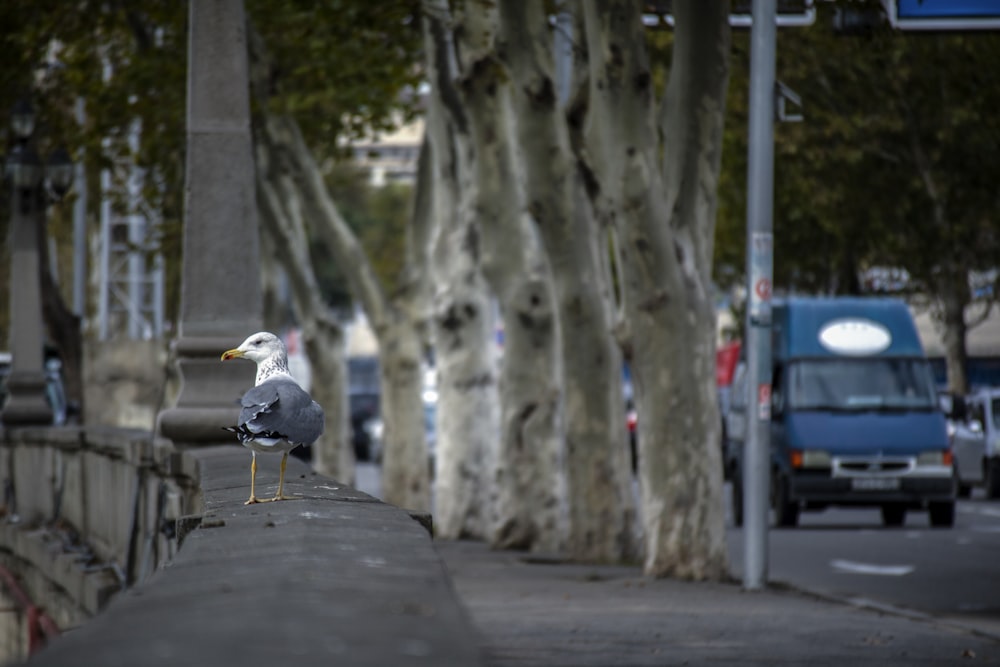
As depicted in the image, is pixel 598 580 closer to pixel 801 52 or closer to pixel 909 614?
pixel 909 614

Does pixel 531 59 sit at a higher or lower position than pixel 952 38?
lower

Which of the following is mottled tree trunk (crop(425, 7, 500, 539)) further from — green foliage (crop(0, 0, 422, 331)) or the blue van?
the blue van

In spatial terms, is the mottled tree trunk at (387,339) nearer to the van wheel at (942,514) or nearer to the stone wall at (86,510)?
the van wheel at (942,514)

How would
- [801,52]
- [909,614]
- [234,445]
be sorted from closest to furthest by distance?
[234,445]
[909,614]
[801,52]

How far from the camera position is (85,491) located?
619 inches

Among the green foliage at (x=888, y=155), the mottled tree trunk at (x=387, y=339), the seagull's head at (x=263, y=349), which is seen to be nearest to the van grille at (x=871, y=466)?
the mottled tree trunk at (x=387, y=339)

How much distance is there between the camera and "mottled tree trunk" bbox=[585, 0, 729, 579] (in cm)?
1492

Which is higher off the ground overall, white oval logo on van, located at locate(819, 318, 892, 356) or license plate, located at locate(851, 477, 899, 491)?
white oval logo on van, located at locate(819, 318, 892, 356)

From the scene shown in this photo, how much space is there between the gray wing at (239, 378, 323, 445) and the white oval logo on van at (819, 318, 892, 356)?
2008cm

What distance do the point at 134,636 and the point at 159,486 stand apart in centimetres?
805

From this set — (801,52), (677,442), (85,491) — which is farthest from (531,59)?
(801,52)

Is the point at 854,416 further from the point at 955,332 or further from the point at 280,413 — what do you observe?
the point at 280,413

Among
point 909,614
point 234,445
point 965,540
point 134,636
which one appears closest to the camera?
point 134,636

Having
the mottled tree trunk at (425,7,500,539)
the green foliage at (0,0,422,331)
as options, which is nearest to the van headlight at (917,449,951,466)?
the mottled tree trunk at (425,7,500,539)
